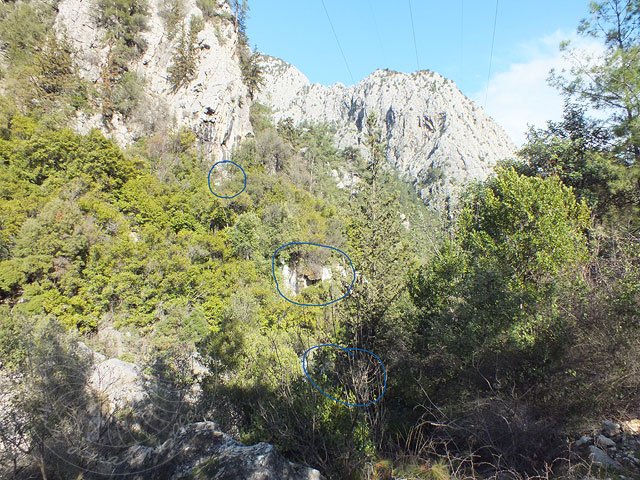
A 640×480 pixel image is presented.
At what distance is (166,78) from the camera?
32312 mm

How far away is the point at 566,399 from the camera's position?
5359 millimetres

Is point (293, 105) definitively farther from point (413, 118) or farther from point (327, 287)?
point (327, 287)

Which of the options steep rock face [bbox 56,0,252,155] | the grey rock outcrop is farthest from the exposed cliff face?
the grey rock outcrop

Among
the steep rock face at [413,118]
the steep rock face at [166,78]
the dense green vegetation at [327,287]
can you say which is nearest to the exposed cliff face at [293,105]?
the steep rock face at [166,78]

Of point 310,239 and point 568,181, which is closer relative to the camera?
point 568,181

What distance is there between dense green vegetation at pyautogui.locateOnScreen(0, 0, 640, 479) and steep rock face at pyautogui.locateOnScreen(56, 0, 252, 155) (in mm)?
1372

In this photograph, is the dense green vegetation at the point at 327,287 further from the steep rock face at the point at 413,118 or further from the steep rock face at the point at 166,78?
the steep rock face at the point at 413,118

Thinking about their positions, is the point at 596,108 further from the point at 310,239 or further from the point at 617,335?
the point at 310,239

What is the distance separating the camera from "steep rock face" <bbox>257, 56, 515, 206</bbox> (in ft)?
305

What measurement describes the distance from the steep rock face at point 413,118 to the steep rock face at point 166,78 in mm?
50773

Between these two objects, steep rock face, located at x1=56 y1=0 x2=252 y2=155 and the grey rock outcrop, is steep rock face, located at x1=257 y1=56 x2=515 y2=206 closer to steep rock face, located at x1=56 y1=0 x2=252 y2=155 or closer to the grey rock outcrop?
steep rock face, located at x1=56 y1=0 x2=252 y2=155

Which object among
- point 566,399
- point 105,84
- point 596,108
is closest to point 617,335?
point 566,399

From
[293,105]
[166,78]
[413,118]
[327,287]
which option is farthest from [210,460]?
[293,105]

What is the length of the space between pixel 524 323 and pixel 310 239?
2268 cm
